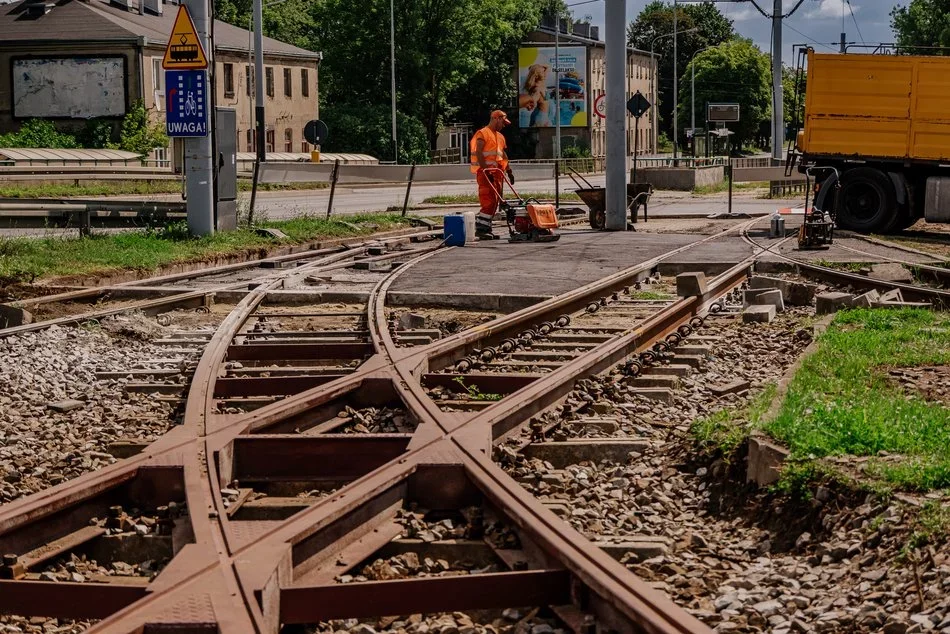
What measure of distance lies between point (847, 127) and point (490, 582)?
21.5m

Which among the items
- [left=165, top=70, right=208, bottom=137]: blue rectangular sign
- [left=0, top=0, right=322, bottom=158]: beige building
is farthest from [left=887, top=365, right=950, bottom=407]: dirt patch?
[left=0, top=0, right=322, bottom=158]: beige building

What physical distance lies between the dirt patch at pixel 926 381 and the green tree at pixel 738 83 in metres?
108

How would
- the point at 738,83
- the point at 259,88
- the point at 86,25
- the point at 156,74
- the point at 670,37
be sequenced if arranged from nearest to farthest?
the point at 259,88 → the point at 86,25 → the point at 156,74 → the point at 738,83 → the point at 670,37

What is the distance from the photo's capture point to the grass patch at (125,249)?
1532cm

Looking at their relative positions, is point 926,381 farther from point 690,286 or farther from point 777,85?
point 777,85

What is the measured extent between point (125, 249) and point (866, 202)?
44.5 feet

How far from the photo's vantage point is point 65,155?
1953 inches

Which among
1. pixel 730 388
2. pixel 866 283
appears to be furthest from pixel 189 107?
pixel 730 388

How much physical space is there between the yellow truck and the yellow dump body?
0.06 feet

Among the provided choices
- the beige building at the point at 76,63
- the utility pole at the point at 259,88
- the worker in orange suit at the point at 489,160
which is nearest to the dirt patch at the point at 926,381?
the worker in orange suit at the point at 489,160

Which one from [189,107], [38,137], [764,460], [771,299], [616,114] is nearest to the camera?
[764,460]

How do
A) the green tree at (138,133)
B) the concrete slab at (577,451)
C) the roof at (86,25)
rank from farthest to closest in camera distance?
the roof at (86,25) → the green tree at (138,133) → the concrete slab at (577,451)

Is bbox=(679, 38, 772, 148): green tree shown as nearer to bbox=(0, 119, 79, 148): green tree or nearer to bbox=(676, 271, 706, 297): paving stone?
bbox=(0, 119, 79, 148): green tree

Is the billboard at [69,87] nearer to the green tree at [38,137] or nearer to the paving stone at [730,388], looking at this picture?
the green tree at [38,137]
